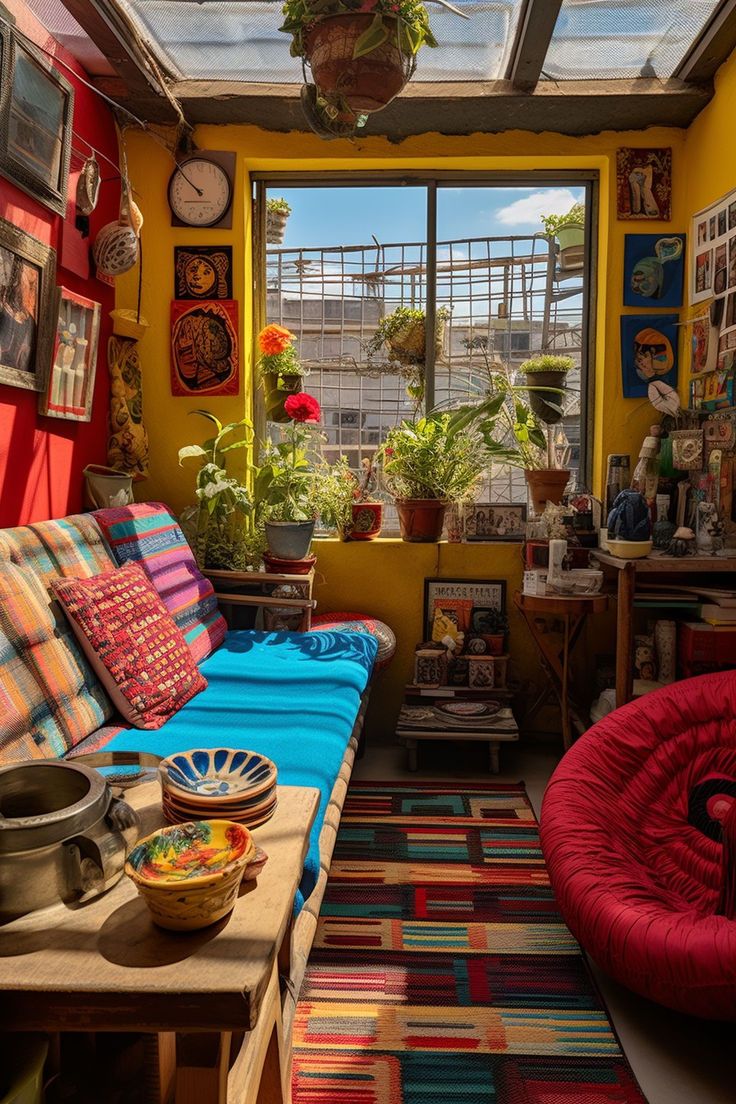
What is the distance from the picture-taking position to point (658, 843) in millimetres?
2217

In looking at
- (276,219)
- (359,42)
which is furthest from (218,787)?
(276,219)

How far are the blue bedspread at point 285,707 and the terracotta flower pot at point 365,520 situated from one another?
0.59m

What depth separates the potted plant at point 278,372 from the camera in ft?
11.9

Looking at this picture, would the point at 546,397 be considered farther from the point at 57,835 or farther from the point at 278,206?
the point at 57,835

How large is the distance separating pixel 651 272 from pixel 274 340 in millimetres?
1698

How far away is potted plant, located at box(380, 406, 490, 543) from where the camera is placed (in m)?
3.67

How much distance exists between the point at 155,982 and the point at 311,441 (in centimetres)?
322

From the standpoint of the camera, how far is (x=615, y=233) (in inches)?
143

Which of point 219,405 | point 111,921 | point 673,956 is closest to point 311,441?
point 219,405

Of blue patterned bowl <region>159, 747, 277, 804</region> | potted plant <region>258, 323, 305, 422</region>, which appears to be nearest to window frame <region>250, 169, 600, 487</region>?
potted plant <region>258, 323, 305, 422</region>

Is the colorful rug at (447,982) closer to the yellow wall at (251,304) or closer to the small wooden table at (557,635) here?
the small wooden table at (557,635)

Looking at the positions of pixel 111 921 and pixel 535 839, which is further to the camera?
pixel 535 839

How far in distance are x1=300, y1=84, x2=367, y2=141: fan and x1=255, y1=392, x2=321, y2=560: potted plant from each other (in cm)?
105

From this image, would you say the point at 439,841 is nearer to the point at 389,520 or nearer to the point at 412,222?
the point at 389,520
